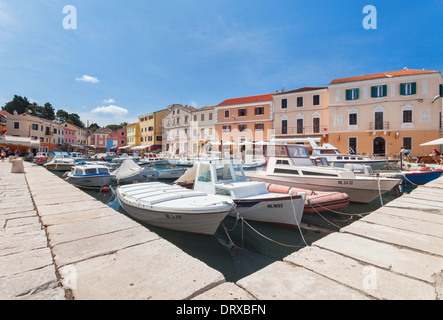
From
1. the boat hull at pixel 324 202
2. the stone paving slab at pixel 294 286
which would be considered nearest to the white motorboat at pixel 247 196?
the boat hull at pixel 324 202

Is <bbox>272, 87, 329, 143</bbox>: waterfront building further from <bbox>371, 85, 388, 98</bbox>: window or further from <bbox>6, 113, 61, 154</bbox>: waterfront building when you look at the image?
<bbox>6, 113, 61, 154</bbox>: waterfront building

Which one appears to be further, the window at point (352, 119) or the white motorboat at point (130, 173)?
the window at point (352, 119)

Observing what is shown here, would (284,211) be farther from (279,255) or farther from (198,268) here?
(198,268)

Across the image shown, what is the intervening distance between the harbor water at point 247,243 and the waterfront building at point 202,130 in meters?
29.6

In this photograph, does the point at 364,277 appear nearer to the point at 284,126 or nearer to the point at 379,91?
the point at 379,91

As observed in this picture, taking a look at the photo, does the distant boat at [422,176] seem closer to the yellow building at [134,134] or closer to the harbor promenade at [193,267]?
the harbor promenade at [193,267]

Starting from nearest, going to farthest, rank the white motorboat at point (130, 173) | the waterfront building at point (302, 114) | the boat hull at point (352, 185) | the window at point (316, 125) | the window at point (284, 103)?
1. the boat hull at point (352, 185)
2. the white motorboat at point (130, 173)
3. the waterfront building at point (302, 114)
4. the window at point (316, 125)
5. the window at point (284, 103)

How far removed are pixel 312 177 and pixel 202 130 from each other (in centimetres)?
3162

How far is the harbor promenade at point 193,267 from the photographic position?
1.75 metres

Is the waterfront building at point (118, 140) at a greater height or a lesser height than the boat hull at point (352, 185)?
greater

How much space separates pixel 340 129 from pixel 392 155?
238 inches

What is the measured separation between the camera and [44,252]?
8.54 ft

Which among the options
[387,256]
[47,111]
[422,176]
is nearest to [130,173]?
[387,256]

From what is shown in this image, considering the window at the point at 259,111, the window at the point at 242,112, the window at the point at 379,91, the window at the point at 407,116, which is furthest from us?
the window at the point at 242,112
